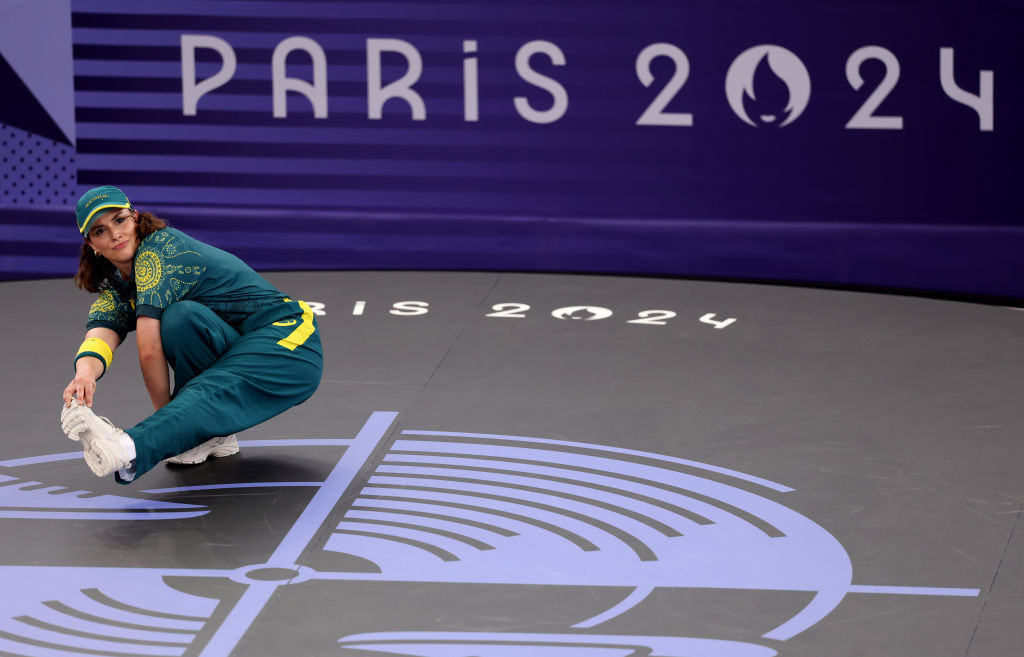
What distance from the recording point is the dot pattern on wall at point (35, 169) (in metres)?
6.86

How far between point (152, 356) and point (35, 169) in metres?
3.55

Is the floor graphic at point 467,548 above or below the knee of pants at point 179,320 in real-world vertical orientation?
below

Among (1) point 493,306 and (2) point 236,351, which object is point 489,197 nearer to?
(1) point 493,306

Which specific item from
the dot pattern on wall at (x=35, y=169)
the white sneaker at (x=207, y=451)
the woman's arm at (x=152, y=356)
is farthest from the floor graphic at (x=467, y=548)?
the dot pattern on wall at (x=35, y=169)

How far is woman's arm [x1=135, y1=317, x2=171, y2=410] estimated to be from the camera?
3.67m

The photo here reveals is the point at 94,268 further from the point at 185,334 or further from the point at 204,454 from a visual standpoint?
the point at 204,454

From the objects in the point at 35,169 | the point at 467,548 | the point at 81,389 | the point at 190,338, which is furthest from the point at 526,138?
the point at 467,548

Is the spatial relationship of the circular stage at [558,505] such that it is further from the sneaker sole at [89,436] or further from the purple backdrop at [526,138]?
the purple backdrop at [526,138]

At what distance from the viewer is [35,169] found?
688 cm

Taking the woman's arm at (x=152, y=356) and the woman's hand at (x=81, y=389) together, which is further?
the woman's arm at (x=152, y=356)

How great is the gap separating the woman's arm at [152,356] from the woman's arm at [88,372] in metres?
0.11

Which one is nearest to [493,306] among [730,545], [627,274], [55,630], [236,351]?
[627,274]

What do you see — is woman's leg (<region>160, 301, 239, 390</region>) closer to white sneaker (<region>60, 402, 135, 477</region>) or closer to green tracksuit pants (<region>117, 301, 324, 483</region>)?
green tracksuit pants (<region>117, 301, 324, 483</region>)

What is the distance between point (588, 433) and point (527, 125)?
2891 mm
